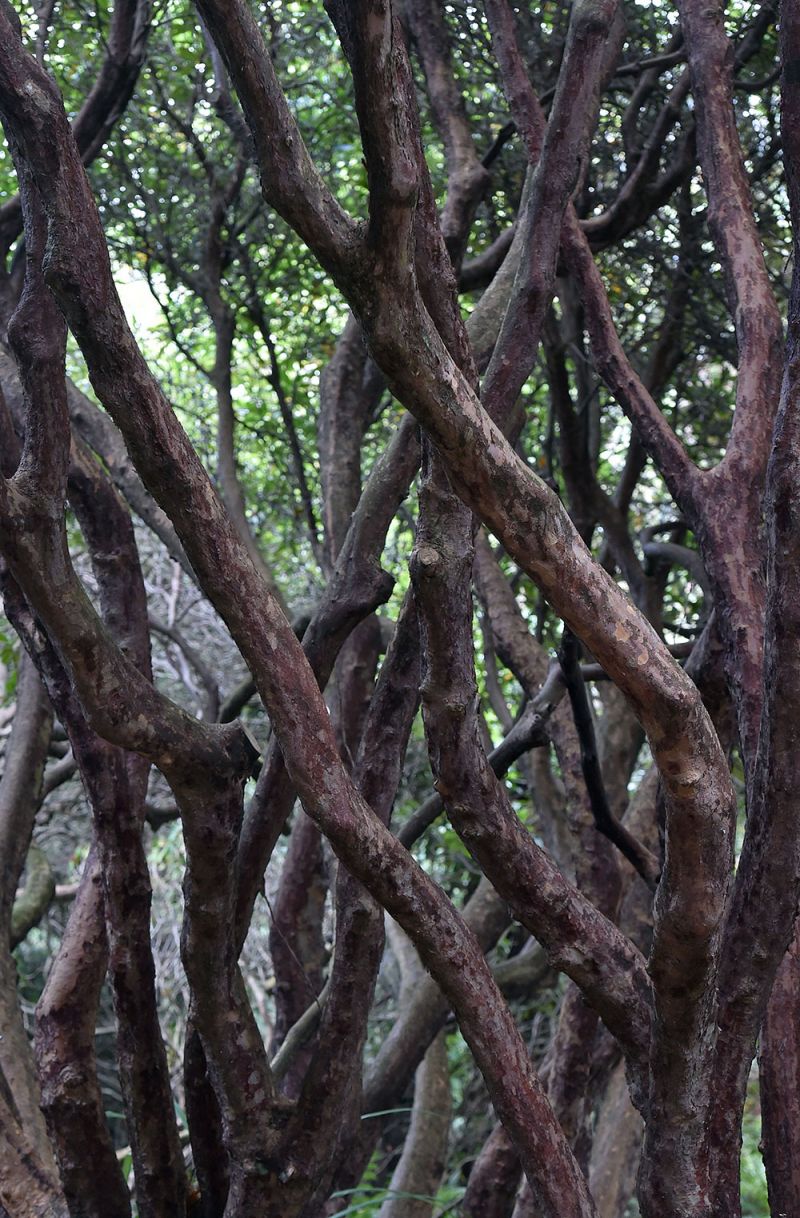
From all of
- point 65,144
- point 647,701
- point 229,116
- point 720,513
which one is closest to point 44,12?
point 229,116

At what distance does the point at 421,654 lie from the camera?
2.22 meters

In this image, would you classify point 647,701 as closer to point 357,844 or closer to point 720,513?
point 357,844

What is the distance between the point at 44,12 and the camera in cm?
305

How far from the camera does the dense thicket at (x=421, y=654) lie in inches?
72.2

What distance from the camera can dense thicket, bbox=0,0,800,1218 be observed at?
72.2 inches

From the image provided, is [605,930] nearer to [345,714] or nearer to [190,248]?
[345,714]

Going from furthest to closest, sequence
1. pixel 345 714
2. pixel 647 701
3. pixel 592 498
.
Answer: pixel 592 498, pixel 345 714, pixel 647 701

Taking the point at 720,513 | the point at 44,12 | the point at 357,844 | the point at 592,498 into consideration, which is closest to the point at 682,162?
the point at 592,498

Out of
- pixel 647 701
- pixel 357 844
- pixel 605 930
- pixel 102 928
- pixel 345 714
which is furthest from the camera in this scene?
pixel 345 714

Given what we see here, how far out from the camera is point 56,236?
6.39 feet

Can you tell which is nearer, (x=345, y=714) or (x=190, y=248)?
(x=345, y=714)

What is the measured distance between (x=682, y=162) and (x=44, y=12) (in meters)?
2.12

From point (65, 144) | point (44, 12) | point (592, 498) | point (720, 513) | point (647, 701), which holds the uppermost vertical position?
point (44, 12)

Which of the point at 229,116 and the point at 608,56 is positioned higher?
the point at 229,116
